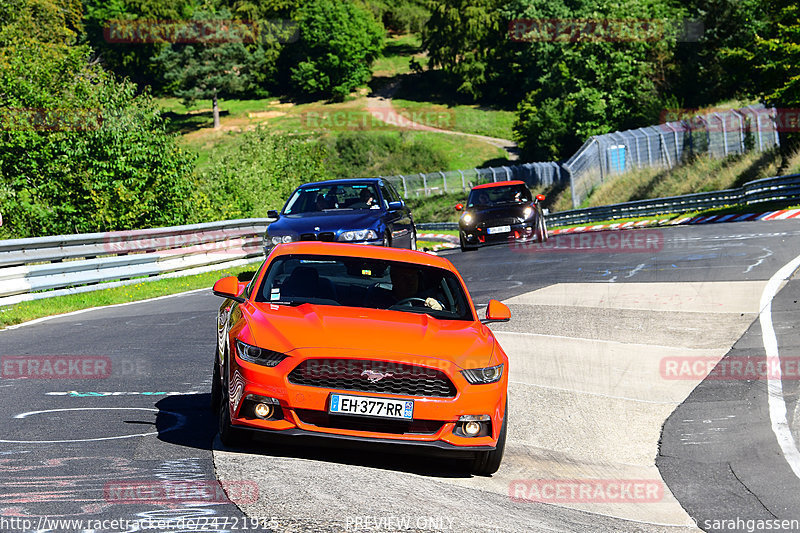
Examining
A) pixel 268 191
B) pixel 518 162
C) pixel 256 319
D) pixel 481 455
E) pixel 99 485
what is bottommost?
pixel 518 162

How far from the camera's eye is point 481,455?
22.2 feet

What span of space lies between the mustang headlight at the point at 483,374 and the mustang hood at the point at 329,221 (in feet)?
30.1

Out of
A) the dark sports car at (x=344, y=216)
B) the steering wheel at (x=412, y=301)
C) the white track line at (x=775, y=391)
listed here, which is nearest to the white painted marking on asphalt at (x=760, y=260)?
the white track line at (x=775, y=391)

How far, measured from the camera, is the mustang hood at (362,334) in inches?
252

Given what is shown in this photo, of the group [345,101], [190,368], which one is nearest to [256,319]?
[190,368]

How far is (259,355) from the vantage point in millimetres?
6453

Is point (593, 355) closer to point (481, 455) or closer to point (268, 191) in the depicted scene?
point (481, 455)

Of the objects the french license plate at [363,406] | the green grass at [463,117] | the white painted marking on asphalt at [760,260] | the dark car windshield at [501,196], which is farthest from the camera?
the green grass at [463,117]

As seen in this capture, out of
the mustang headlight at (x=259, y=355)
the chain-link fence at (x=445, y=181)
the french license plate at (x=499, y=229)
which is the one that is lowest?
the chain-link fence at (x=445, y=181)

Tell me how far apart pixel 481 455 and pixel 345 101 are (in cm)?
10950

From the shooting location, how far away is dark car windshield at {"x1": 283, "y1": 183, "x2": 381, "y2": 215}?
55.7ft

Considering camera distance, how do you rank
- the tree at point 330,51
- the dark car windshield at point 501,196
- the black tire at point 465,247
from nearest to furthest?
the dark car windshield at point 501,196 < the black tire at point 465,247 < the tree at point 330,51

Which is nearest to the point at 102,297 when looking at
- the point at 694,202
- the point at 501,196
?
the point at 501,196

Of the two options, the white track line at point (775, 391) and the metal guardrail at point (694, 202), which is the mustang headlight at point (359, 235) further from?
the metal guardrail at point (694, 202)
